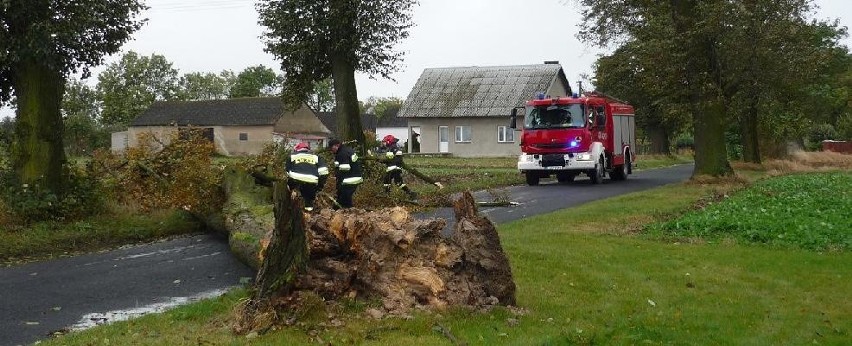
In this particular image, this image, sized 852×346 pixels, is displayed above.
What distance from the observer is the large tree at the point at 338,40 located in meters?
22.5

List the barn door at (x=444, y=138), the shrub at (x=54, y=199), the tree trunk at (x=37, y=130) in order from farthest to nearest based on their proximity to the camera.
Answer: the barn door at (x=444, y=138)
the tree trunk at (x=37, y=130)
the shrub at (x=54, y=199)

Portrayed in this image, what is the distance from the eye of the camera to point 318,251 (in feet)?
24.7

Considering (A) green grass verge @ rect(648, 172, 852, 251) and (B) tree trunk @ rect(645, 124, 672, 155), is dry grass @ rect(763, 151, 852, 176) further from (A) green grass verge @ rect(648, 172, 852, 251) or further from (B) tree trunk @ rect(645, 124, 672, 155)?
(A) green grass verge @ rect(648, 172, 852, 251)

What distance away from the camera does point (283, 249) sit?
22.8ft

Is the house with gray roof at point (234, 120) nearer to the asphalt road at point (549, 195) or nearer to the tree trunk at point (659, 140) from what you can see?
the tree trunk at point (659, 140)

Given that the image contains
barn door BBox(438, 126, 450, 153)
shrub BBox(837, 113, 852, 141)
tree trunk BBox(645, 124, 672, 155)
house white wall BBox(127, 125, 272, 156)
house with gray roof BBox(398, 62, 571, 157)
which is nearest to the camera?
house with gray roof BBox(398, 62, 571, 157)

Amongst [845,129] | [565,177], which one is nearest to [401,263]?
[565,177]

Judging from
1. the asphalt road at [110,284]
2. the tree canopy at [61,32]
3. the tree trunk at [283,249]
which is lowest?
the asphalt road at [110,284]

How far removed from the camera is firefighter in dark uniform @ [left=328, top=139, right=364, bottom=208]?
13719 millimetres

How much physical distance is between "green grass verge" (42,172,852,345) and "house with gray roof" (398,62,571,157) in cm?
4008

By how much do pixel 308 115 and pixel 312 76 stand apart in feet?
134

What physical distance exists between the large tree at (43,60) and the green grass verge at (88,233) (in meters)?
1.15

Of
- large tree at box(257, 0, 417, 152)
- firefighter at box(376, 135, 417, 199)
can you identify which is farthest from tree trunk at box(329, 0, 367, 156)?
firefighter at box(376, 135, 417, 199)

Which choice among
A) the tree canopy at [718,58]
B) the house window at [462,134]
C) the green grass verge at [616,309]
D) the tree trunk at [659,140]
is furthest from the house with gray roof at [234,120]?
the green grass verge at [616,309]
